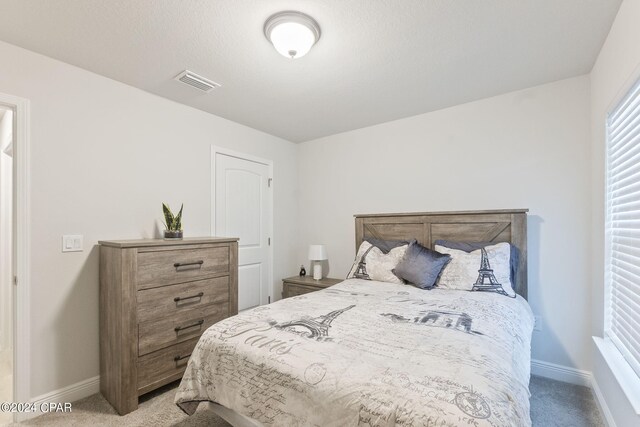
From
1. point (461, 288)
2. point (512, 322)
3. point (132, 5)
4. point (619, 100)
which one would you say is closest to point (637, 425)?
point (512, 322)

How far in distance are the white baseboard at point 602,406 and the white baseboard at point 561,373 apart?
9 cm

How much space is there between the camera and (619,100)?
168cm

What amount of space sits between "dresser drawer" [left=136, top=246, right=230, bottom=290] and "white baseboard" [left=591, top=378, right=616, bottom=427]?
280 centimetres

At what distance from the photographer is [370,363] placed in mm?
1167

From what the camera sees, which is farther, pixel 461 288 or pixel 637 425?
pixel 461 288

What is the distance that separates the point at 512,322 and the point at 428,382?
1010mm

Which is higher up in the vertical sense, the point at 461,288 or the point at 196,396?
the point at 461,288

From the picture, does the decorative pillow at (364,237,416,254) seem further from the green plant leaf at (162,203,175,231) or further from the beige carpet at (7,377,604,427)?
the green plant leaf at (162,203,175,231)

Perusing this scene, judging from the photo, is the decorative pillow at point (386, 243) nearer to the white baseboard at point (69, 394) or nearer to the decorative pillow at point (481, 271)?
the decorative pillow at point (481, 271)

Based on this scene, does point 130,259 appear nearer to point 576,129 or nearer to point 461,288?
point 461,288

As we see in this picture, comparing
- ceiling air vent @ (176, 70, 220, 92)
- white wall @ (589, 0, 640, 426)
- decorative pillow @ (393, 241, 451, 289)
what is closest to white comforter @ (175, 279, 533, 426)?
decorative pillow @ (393, 241, 451, 289)

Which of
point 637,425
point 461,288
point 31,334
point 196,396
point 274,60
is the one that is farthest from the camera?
point 461,288

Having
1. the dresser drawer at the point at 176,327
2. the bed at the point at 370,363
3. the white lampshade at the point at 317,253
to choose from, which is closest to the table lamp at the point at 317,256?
the white lampshade at the point at 317,253

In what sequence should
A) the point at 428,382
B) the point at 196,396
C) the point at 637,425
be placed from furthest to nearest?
the point at 196,396
the point at 637,425
the point at 428,382
